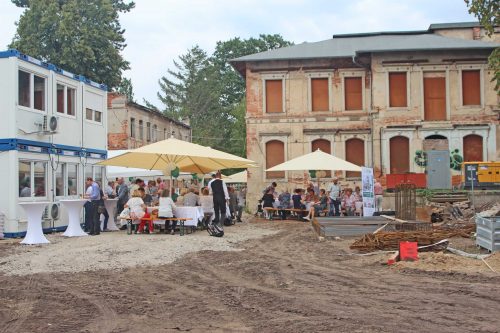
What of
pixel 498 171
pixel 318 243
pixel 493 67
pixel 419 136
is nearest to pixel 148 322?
pixel 318 243

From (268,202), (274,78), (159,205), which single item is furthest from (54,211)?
(274,78)

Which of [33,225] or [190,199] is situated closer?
[33,225]

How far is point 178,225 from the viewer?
1861 centimetres

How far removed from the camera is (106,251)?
1334 cm

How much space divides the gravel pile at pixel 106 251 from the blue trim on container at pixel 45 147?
253 centimetres

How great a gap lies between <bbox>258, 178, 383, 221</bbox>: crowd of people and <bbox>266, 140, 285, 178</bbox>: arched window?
7.27 metres

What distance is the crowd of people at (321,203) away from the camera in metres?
23.2

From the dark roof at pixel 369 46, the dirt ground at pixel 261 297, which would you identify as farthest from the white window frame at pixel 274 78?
the dirt ground at pixel 261 297

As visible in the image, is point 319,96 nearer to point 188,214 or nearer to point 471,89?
point 471,89

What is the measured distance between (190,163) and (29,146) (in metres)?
5.61

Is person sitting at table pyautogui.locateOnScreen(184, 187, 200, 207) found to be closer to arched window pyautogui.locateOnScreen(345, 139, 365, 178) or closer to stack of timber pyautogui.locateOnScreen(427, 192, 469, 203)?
stack of timber pyautogui.locateOnScreen(427, 192, 469, 203)

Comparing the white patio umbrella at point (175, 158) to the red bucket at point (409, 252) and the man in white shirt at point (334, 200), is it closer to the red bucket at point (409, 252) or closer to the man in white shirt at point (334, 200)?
the man in white shirt at point (334, 200)

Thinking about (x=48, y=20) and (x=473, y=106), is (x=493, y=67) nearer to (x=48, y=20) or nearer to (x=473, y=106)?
(x=473, y=106)

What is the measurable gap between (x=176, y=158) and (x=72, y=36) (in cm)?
2674
